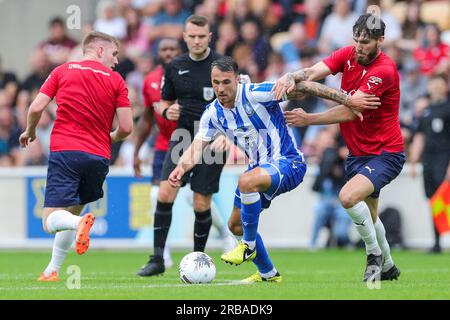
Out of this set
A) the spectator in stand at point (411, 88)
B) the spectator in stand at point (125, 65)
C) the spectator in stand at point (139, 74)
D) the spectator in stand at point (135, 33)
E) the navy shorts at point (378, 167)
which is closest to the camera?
the navy shorts at point (378, 167)

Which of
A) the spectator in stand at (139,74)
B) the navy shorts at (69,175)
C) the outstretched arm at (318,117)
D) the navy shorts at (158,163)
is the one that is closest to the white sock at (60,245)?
the navy shorts at (69,175)

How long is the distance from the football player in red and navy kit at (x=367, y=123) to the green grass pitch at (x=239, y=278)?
462 millimetres

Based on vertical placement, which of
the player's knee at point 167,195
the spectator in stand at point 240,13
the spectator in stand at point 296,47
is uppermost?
the spectator in stand at point 240,13

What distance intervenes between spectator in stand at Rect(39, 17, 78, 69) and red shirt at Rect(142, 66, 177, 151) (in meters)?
7.88

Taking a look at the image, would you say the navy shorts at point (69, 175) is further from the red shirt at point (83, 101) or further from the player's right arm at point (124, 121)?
the player's right arm at point (124, 121)

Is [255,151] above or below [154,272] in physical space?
above

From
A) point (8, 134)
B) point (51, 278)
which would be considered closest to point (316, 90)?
point (51, 278)

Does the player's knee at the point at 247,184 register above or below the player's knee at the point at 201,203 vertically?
above

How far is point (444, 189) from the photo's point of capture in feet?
51.1

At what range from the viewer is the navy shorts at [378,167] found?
30.8 feet

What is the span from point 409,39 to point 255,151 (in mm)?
9262

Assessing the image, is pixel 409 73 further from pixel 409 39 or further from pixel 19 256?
pixel 19 256

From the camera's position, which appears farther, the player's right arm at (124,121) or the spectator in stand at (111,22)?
the spectator in stand at (111,22)
